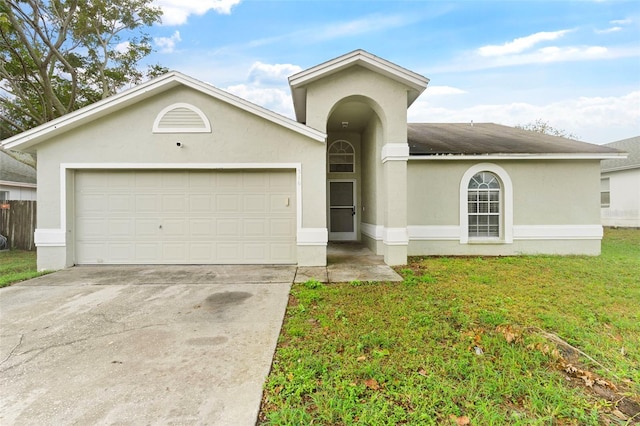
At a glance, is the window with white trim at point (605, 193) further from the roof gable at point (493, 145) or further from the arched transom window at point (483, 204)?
the arched transom window at point (483, 204)

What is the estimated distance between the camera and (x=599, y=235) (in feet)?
28.2

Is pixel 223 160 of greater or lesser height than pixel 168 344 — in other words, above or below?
above

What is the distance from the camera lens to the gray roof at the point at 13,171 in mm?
15633

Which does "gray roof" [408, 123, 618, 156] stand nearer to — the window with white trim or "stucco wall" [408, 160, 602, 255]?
"stucco wall" [408, 160, 602, 255]

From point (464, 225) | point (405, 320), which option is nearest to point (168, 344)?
point (405, 320)

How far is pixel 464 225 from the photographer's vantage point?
862 centimetres

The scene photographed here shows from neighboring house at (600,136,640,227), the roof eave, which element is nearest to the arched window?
the roof eave

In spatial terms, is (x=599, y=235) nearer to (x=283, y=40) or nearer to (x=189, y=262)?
(x=189, y=262)

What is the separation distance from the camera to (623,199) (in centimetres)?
1566

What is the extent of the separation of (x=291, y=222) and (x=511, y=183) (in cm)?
676

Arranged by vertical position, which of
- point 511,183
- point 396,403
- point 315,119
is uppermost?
point 315,119

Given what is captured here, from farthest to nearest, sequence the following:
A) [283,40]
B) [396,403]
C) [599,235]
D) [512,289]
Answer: [283,40] < [599,235] < [512,289] < [396,403]

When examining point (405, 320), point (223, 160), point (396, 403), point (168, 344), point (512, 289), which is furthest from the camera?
point (223, 160)

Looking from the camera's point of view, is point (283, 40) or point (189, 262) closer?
point (189, 262)
